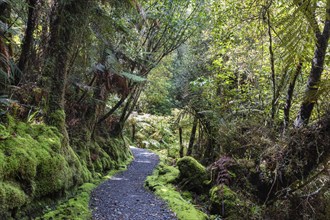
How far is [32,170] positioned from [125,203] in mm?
2483

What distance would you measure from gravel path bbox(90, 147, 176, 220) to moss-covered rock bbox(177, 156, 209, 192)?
1.28 m

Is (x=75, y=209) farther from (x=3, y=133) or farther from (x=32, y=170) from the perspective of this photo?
(x=3, y=133)

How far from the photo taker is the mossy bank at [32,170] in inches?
128

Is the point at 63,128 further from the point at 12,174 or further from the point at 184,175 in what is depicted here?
the point at 184,175

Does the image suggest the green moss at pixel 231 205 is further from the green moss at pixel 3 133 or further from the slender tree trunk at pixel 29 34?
the slender tree trunk at pixel 29 34

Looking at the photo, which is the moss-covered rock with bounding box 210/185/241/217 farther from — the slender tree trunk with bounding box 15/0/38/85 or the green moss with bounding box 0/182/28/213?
the slender tree trunk with bounding box 15/0/38/85

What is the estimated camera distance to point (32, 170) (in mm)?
3779

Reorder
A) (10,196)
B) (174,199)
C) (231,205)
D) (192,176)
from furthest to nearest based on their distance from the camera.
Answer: (192,176), (174,199), (231,205), (10,196)

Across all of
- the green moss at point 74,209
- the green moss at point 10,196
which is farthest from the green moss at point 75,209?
the green moss at point 10,196

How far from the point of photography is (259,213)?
5.02 meters

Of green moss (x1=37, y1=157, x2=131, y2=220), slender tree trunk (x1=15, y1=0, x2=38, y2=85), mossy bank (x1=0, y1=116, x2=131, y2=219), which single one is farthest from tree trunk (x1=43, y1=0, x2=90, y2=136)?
green moss (x1=37, y1=157, x2=131, y2=220)

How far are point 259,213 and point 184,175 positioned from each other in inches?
129

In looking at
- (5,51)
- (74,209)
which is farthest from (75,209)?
(5,51)

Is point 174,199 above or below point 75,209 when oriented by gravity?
below
